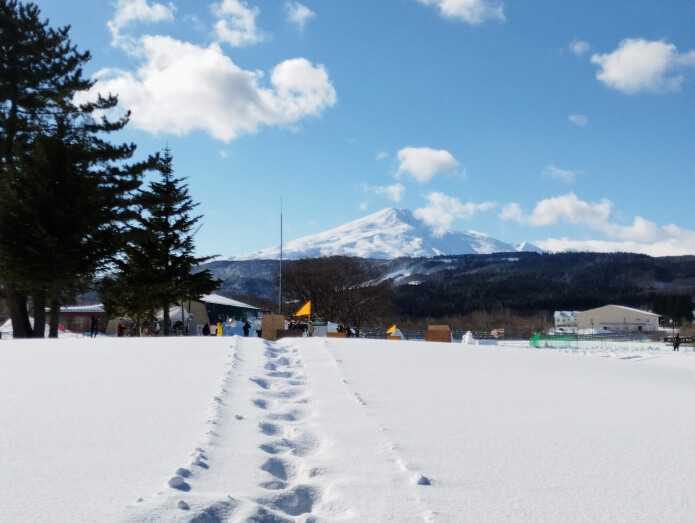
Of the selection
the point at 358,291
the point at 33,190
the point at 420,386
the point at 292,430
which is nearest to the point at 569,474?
the point at 292,430

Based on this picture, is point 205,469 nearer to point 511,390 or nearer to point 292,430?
point 292,430

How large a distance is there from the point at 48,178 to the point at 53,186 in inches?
14.2

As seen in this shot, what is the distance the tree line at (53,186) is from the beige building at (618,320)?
114887 millimetres

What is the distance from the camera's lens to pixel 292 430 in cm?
697

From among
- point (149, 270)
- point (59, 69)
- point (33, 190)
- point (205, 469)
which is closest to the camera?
point (205, 469)

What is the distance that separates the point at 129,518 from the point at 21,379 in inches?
270

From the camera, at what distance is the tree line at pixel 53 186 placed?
24.1 metres

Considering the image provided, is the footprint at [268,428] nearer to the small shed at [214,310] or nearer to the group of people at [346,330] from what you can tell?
the group of people at [346,330]

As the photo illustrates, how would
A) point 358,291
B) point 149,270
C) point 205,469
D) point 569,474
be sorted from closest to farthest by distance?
1. point 205,469
2. point 569,474
3. point 149,270
4. point 358,291

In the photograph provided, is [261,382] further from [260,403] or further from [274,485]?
[274,485]

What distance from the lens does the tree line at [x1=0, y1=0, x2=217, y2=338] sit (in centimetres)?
2406

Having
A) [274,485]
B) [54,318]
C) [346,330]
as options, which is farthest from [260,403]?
[346,330]

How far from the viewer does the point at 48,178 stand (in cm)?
2477

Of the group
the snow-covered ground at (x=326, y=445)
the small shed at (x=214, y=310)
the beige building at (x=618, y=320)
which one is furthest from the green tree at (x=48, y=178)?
the beige building at (x=618, y=320)
